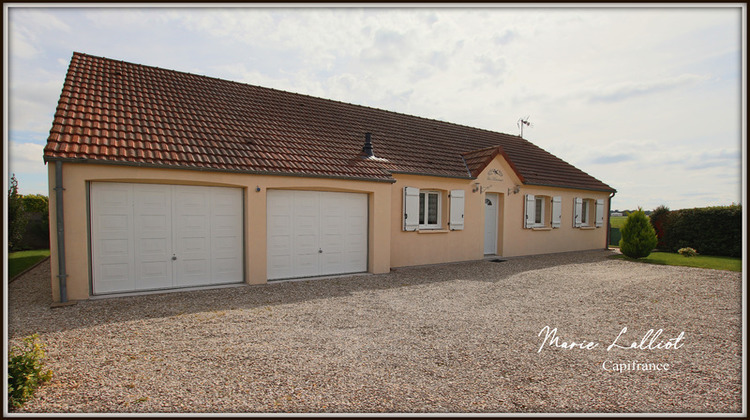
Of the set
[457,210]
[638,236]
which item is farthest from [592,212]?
[457,210]

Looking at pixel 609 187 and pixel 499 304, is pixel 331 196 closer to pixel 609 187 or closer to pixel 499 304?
pixel 499 304

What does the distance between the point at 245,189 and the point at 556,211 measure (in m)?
12.2

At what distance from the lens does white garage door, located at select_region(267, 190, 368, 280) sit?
8.95 meters

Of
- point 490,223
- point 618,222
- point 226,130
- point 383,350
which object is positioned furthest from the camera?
point 618,222

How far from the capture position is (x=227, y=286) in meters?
8.21

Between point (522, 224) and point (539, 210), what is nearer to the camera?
point (522, 224)

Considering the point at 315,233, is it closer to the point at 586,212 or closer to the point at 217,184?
the point at 217,184

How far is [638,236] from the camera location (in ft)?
45.9

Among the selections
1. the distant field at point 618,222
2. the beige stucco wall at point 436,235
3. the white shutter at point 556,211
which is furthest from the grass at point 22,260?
the distant field at point 618,222

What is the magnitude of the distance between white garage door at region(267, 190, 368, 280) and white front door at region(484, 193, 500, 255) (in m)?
5.41

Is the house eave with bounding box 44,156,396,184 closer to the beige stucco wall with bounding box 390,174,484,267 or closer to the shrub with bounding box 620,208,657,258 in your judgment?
the beige stucco wall with bounding box 390,174,484,267

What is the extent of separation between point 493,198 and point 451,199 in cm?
258

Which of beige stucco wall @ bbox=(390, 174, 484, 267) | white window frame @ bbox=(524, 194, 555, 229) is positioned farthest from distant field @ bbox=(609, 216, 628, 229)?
beige stucco wall @ bbox=(390, 174, 484, 267)

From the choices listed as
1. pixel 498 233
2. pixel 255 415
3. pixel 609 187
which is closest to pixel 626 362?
pixel 255 415
